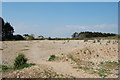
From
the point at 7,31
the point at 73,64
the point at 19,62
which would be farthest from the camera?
the point at 7,31

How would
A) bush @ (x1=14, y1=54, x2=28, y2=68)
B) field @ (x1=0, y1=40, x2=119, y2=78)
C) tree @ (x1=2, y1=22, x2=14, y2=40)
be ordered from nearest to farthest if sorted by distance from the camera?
field @ (x1=0, y1=40, x2=119, y2=78) < bush @ (x1=14, y1=54, x2=28, y2=68) < tree @ (x1=2, y1=22, x2=14, y2=40)

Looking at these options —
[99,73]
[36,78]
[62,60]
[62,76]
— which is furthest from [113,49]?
[36,78]

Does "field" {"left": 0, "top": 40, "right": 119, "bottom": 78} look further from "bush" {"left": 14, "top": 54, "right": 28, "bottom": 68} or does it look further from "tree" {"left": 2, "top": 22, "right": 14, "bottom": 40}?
"tree" {"left": 2, "top": 22, "right": 14, "bottom": 40}

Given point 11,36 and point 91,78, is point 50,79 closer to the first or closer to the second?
point 91,78

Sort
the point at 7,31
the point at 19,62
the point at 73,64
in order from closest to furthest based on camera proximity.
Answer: the point at 19,62 < the point at 73,64 < the point at 7,31

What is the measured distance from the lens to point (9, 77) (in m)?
9.20

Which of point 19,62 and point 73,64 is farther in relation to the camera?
point 73,64

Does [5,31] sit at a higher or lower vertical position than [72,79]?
higher

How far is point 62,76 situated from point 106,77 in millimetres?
2272

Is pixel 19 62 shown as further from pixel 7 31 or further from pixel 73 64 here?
pixel 7 31

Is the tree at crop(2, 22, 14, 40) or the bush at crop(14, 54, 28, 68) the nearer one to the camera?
the bush at crop(14, 54, 28, 68)

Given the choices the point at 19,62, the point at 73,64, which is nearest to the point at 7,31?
the point at 73,64

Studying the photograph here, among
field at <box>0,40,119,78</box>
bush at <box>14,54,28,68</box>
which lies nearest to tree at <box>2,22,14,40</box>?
field at <box>0,40,119,78</box>

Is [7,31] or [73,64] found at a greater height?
[7,31]
